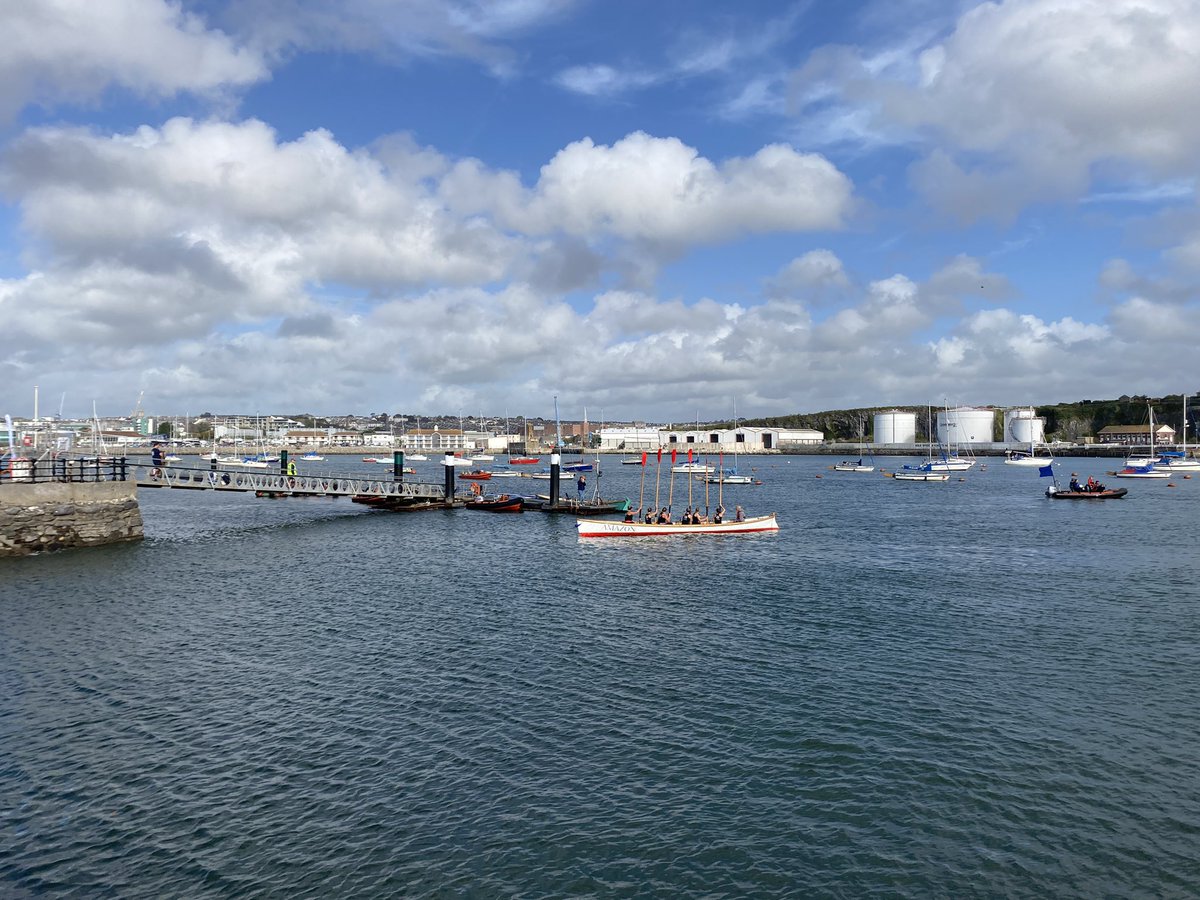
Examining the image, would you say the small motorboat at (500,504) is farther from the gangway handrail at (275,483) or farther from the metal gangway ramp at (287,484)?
the gangway handrail at (275,483)

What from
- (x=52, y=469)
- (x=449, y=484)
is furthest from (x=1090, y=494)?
(x=52, y=469)

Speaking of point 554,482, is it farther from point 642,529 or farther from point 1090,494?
point 1090,494

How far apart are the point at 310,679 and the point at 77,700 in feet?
19.9

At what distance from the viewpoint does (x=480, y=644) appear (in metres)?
28.4


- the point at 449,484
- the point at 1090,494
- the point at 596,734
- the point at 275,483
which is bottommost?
the point at 596,734

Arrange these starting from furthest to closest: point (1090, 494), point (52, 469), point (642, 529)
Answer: point (1090, 494), point (642, 529), point (52, 469)

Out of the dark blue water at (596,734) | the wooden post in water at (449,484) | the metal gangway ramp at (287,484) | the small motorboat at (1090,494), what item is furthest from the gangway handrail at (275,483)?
the small motorboat at (1090,494)

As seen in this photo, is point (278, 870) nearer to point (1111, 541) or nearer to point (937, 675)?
point (937, 675)

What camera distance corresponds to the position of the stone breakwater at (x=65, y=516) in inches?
1756

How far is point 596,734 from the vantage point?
1994 cm

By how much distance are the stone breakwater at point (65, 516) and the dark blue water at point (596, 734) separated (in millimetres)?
6461

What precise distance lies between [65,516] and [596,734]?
137 feet

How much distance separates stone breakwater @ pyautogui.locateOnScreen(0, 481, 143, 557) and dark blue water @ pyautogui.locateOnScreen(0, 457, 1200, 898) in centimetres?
646

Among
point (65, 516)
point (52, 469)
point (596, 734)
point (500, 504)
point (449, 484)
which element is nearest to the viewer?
point (596, 734)
